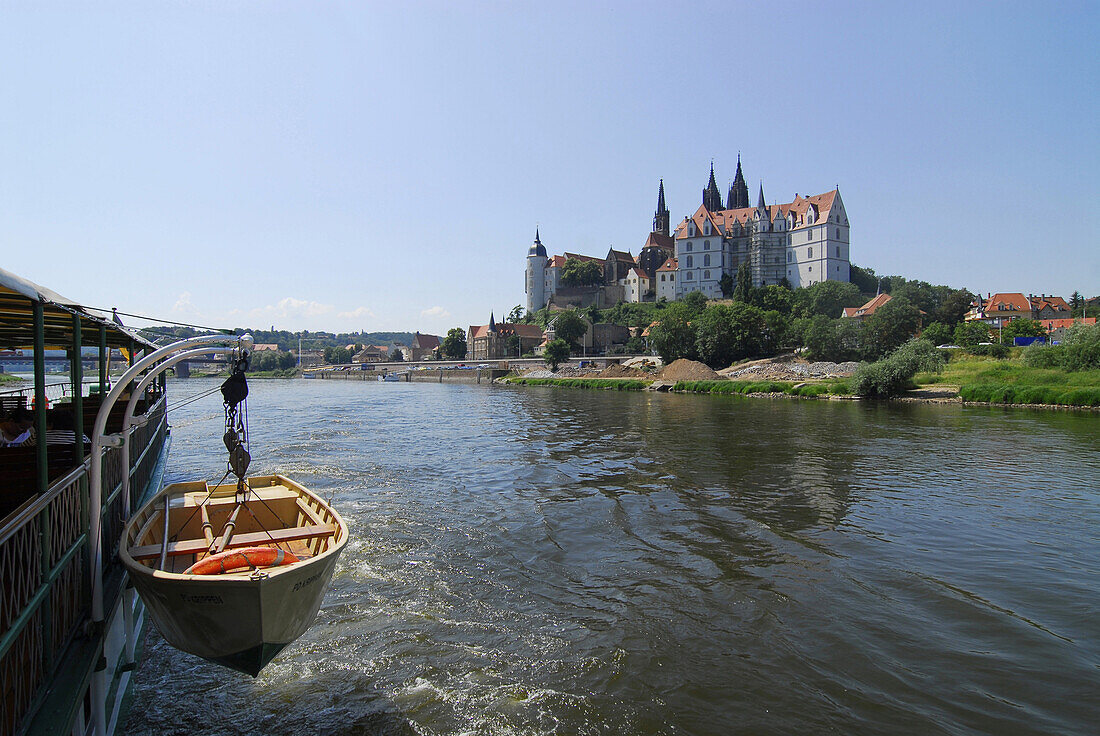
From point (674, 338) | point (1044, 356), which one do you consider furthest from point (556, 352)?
point (1044, 356)

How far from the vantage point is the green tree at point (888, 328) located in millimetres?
77250

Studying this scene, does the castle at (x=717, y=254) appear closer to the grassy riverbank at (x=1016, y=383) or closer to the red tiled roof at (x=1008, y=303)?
the red tiled roof at (x=1008, y=303)

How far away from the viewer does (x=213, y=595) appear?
21.0 feet

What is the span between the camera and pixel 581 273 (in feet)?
492

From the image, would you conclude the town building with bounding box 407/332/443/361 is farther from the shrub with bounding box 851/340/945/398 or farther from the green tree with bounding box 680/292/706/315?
the shrub with bounding box 851/340/945/398

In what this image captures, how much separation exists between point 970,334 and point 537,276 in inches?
4242

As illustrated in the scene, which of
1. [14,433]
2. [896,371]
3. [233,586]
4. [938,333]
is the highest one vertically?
[938,333]

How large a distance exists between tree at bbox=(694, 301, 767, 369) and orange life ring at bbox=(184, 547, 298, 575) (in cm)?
8061

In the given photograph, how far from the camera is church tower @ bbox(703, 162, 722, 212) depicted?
5782 inches

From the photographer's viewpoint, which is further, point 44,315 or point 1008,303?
point 1008,303

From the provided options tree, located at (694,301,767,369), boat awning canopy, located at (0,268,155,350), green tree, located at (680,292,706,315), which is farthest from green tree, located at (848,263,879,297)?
boat awning canopy, located at (0,268,155,350)

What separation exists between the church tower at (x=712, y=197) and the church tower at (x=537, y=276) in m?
45.2

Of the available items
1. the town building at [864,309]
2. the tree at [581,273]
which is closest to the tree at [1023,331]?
the town building at [864,309]

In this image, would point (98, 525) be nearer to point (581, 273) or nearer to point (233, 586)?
point (233, 586)
